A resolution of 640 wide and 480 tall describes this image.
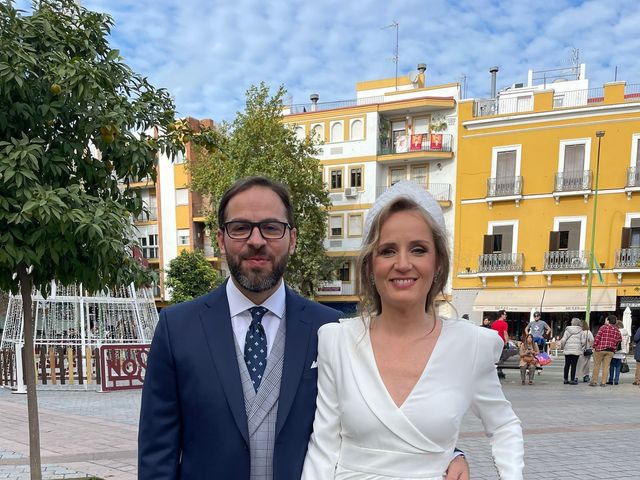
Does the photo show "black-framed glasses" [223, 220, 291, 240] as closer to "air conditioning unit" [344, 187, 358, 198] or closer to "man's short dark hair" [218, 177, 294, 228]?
"man's short dark hair" [218, 177, 294, 228]

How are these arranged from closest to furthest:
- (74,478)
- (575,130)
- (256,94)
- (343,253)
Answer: (74,478), (256,94), (575,130), (343,253)

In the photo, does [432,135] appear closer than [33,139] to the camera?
No

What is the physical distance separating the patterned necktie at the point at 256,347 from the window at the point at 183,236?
28162mm

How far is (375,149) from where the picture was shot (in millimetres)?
25812

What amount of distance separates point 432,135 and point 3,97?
77.4ft

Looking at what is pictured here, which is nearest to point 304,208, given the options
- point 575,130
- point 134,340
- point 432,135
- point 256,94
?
point 256,94

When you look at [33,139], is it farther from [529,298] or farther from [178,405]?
[529,298]

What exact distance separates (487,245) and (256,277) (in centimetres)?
2337

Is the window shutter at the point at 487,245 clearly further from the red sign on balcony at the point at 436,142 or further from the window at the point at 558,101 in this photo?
the window at the point at 558,101

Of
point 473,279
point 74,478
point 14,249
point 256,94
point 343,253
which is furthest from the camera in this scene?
point 343,253

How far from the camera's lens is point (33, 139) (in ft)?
9.61

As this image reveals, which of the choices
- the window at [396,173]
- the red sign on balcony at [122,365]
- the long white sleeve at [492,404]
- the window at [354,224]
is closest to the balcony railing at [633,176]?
the window at [396,173]

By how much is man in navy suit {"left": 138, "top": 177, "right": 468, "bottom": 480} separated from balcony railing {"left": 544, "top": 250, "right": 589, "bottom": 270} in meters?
22.9

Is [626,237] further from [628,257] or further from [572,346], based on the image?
[572,346]
